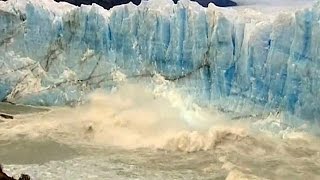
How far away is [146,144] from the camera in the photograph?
8445 mm

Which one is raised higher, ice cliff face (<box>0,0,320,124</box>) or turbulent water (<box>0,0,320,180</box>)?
ice cliff face (<box>0,0,320,124</box>)

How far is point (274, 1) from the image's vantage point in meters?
19.5

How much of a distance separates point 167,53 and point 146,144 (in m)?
1.75

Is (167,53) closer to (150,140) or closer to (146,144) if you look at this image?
(150,140)

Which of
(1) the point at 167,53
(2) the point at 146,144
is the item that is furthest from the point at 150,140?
(1) the point at 167,53

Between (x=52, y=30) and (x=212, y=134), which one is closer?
(x=212, y=134)

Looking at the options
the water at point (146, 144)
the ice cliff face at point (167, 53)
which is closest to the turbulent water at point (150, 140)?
the water at point (146, 144)

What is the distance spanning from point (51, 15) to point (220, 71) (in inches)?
126

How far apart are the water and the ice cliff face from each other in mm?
321

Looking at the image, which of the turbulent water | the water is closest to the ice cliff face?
the turbulent water

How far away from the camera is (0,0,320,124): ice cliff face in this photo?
27.9ft

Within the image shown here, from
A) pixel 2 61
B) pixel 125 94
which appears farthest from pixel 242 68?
pixel 2 61

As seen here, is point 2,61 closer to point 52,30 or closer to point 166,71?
point 52,30

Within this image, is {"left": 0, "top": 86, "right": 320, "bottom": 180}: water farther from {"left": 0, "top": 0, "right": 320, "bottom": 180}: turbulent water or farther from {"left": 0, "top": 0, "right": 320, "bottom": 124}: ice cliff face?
{"left": 0, "top": 0, "right": 320, "bottom": 124}: ice cliff face
